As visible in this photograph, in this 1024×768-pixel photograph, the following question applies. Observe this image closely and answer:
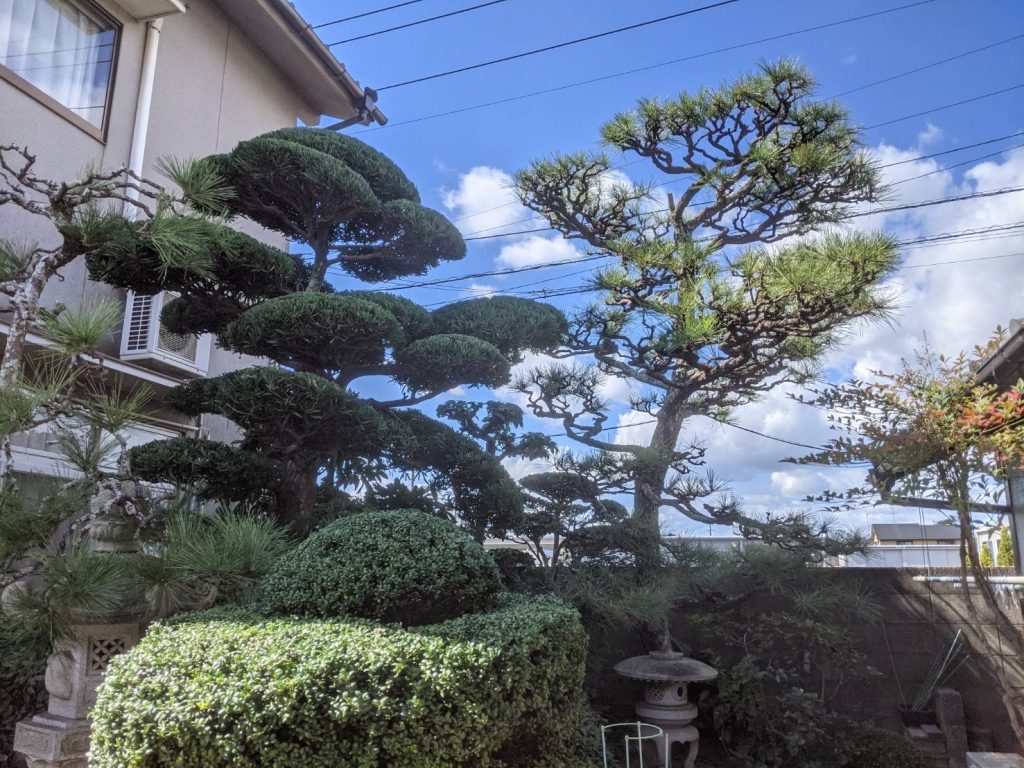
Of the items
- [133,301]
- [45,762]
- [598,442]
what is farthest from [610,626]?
[133,301]

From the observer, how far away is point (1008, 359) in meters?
4.38

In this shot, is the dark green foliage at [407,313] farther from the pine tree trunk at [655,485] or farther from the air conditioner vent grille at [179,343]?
the pine tree trunk at [655,485]

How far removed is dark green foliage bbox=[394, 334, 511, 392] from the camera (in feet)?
15.4

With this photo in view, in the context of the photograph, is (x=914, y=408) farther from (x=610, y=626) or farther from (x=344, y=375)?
(x=344, y=375)

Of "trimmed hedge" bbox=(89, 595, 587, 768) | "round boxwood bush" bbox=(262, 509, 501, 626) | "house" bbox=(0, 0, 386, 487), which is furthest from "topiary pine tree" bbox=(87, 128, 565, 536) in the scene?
"trimmed hedge" bbox=(89, 595, 587, 768)

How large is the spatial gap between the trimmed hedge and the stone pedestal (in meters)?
0.75

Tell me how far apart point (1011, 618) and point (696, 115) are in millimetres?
4153

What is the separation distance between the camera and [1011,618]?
4770 mm

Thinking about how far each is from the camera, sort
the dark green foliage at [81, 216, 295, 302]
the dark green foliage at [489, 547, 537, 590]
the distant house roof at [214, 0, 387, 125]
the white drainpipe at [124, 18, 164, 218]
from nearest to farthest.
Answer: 1. the dark green foliage at [81, 216, 295, 302]
2. the dark green foliage at [489, 547, 537, 590]
3. the white drainpipe at [124, 18, 164, 218]
4. the distant house roof at [214, 0, 387, 125]

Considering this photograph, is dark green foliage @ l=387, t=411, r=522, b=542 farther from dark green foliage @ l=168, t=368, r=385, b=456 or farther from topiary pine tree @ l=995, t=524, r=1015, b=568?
topiary pine tree @ l=995, t=524, r=1015, b=568

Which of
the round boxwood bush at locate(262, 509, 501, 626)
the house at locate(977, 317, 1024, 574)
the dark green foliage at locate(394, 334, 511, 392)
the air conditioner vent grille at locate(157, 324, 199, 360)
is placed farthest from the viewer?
the air conditioner vent grille at locate(157, 324, 199, 360)

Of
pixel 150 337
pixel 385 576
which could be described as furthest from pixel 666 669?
pixel 150 337

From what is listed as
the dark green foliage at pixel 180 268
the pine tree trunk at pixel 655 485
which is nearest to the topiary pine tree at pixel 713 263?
the pine tree trunk at pixel 655 485

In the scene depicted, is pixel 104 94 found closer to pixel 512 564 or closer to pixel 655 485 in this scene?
pixel 512 564
